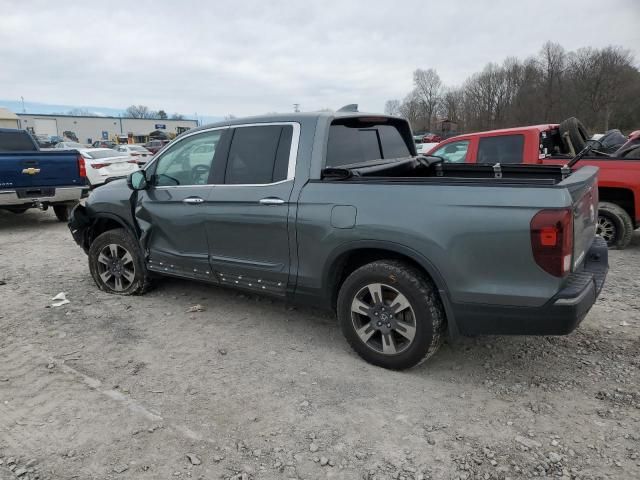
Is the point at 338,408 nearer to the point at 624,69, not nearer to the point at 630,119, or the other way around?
the point at 630,119

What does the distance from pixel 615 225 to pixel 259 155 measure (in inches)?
208

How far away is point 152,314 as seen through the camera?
473 cm

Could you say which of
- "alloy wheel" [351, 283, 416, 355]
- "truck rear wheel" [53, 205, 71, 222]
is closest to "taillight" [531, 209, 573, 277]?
"alloy wheel" [351, 283, 416, 355]

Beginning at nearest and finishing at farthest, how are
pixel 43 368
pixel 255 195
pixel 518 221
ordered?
pixel 518 221 → pixel 43 368 → pixel 255 195

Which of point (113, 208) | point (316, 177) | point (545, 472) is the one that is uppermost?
point (316, 177)

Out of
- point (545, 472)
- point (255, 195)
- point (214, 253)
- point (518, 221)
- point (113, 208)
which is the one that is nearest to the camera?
point (545, 472)

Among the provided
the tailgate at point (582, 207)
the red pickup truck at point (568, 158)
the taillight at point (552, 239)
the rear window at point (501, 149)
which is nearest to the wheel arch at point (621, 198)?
the red pickup truck at point (568, 158)

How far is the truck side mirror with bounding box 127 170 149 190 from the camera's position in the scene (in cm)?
473

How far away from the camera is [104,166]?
14289mm

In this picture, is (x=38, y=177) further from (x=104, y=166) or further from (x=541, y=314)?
(x=541, y=314)

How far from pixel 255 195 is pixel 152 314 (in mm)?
1775

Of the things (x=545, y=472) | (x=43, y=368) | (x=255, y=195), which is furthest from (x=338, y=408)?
(x=43, y=368)

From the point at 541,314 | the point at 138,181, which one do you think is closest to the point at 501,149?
the point at 541,314

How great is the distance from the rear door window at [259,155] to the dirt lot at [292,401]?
1.38m
